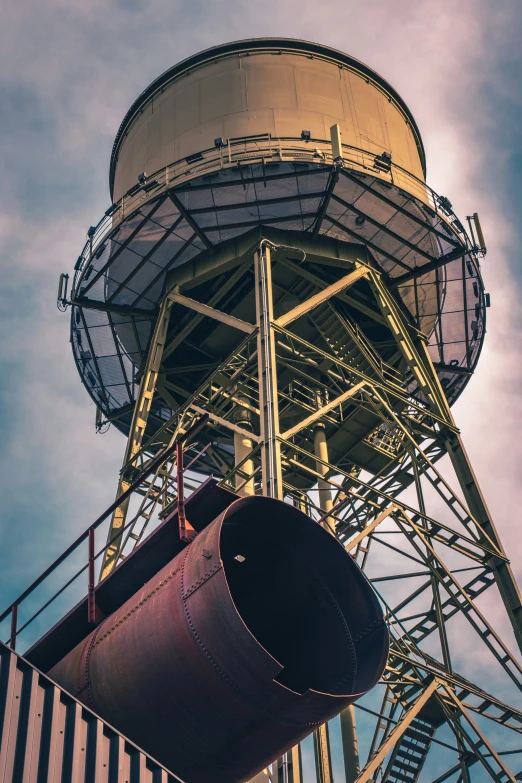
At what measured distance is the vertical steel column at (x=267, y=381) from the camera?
58.9 feet

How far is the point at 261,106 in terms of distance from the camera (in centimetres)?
2539

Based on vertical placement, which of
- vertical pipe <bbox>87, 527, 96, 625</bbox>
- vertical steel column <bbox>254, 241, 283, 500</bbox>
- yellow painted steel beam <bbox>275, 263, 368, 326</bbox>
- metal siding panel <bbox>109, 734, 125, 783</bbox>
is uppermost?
yellow painted steel beam <bbox>275, 263, 368, 326</bbox>

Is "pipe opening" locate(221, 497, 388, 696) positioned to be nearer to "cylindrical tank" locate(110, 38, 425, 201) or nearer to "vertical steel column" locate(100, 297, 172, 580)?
"vertical steel column" locate(100, 297, 172, 580)

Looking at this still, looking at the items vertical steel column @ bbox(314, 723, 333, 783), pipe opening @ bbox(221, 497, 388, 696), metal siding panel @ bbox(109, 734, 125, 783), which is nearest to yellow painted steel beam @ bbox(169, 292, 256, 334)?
vertical steel column @ bbox(314, 723, 333, 783)

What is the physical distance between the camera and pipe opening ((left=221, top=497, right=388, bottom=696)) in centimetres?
1236

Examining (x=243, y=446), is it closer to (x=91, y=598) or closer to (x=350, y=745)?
(x=350, y=745)

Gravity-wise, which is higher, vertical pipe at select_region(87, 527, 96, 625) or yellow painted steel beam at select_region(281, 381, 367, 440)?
yellow painted steel beam at select_region(281, 381, 367, 440)

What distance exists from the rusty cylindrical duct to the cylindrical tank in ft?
45.7

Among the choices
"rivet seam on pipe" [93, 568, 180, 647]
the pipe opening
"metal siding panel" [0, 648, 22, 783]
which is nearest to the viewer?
"metal siding panel" [0, 648, 22, 783]

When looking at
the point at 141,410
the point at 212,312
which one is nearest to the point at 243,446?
the point at 141,410

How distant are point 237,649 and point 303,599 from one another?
234cm

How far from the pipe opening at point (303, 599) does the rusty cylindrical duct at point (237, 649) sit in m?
0.01

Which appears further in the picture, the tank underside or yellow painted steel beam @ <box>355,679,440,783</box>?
the tank underside

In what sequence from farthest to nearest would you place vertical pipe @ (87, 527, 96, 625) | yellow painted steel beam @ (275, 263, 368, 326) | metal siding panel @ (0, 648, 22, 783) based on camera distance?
1. yellow painted steel beam @ (275, 263, 368, 326)
2. vertical pipe @ (87, 527, 96, 625)
3. metal siding panel @ (0, 648, 22, 783)
